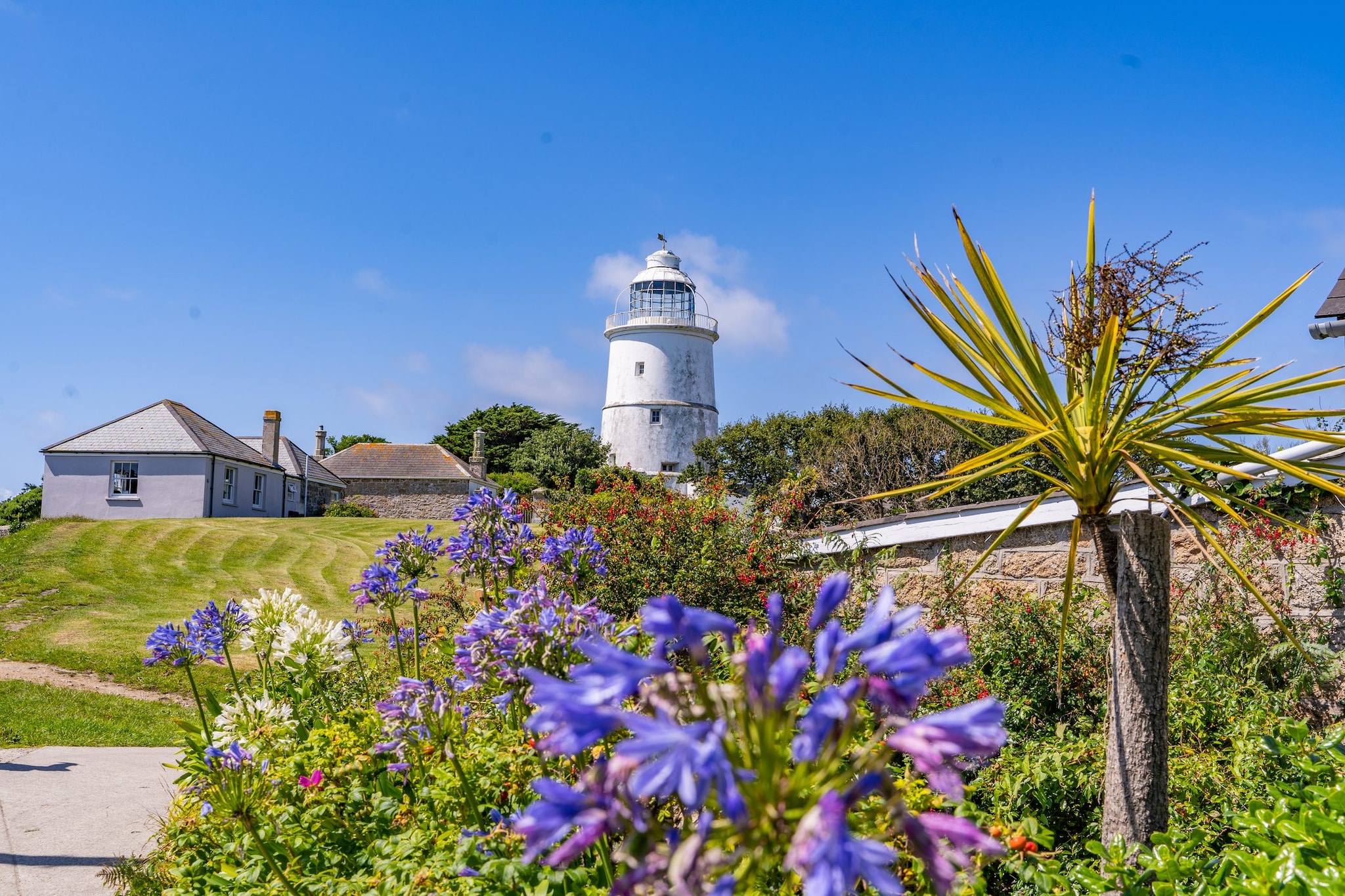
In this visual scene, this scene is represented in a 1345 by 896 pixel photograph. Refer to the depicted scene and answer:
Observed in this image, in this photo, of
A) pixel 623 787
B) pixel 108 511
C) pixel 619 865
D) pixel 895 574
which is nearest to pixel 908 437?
pixel 895 574

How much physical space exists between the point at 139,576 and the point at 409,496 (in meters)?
17.9

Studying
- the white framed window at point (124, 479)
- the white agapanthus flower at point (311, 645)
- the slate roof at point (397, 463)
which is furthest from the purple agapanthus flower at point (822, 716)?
the slate roof at point (397, 463)

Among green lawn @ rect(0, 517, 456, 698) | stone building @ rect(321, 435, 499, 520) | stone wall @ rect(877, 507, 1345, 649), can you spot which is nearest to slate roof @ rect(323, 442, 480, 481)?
stone building @ rect(321, 435, 499, 520)

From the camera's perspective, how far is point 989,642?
512 centimetres

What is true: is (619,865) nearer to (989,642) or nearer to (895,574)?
(989,642)

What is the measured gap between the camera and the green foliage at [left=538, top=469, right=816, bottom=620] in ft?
22.4

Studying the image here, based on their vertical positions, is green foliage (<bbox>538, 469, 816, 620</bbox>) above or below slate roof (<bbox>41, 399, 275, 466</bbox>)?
below

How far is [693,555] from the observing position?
23.1 feet

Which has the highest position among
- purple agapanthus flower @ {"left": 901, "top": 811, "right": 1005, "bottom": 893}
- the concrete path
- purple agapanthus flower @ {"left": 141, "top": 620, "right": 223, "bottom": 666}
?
purple agapanthus flower @ {"left": 901, "top": 811, "right": 1005, "bottom": 893}

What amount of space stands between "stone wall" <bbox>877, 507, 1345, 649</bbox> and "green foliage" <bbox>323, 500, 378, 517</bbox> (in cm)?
2921

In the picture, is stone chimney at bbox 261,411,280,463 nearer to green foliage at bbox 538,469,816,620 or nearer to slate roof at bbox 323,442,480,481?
slate roof at bbox 323,442,480,481

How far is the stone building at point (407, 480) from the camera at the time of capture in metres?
34.2

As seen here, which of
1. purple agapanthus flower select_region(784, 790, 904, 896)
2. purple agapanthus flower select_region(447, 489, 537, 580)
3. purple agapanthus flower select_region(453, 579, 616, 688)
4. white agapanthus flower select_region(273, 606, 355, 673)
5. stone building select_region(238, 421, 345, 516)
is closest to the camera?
purple agapanthus flower select_region(784, 790, 904, 896)

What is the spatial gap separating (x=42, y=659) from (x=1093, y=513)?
12.7m
